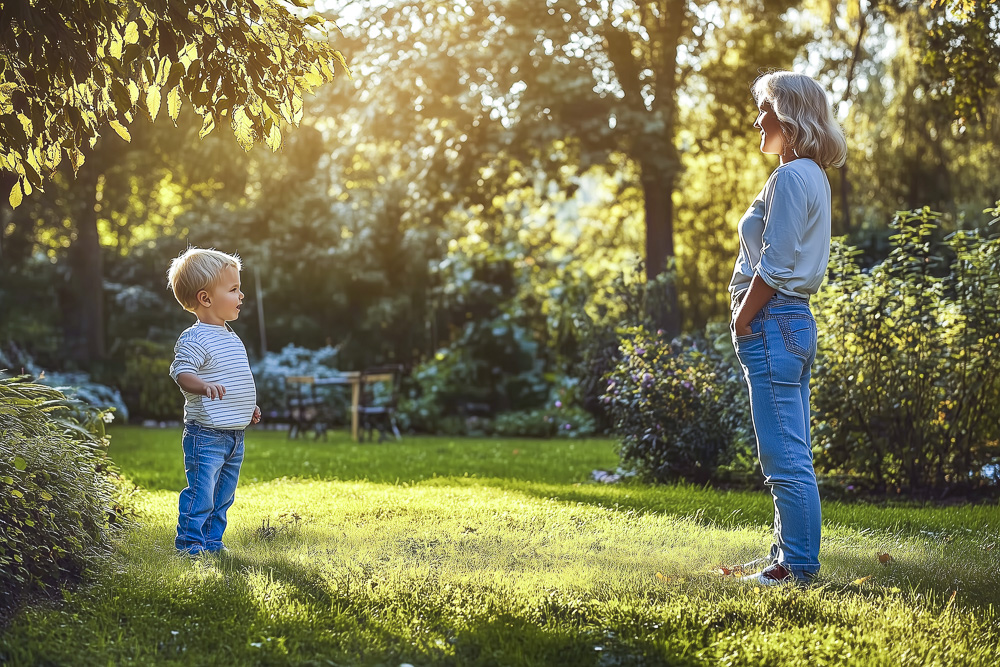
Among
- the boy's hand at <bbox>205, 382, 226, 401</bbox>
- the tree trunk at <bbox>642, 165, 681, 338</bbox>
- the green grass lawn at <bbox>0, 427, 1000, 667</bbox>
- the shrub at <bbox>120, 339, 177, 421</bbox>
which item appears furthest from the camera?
the shrub at <bbox>120, 339, 177, 421</bbox>

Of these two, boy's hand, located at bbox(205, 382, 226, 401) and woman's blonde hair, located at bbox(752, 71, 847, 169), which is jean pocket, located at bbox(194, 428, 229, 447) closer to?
boy's hand, located at bbox(205, 382, 226, 401)

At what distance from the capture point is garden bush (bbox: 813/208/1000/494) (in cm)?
638

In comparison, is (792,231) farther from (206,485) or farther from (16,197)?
(16,197)

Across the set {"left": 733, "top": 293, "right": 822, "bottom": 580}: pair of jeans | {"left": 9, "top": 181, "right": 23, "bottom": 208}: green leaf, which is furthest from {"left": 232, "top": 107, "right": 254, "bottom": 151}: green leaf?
{"left": 733, "top": 293, "right": 822, "bottom": 580}: pair of jeans

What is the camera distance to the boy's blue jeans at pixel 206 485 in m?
4.21

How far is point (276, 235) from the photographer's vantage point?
18.1 metres

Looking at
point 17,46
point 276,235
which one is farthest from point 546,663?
point 276,235

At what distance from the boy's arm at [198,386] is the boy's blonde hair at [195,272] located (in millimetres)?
407

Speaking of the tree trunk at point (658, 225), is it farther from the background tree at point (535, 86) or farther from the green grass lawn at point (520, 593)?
the green grass lawn at point (520, 593)

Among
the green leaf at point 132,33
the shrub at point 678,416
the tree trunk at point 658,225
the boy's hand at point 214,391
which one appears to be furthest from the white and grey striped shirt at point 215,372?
the tree trunk at point 658,225

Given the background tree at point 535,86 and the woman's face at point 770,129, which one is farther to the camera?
the background tree at point 535,86

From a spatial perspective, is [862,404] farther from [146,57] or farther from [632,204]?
[632,204]

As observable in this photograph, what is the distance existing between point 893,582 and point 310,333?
14.5 m

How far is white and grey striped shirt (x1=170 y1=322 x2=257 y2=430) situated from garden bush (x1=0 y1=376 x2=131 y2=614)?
565 millimetres
